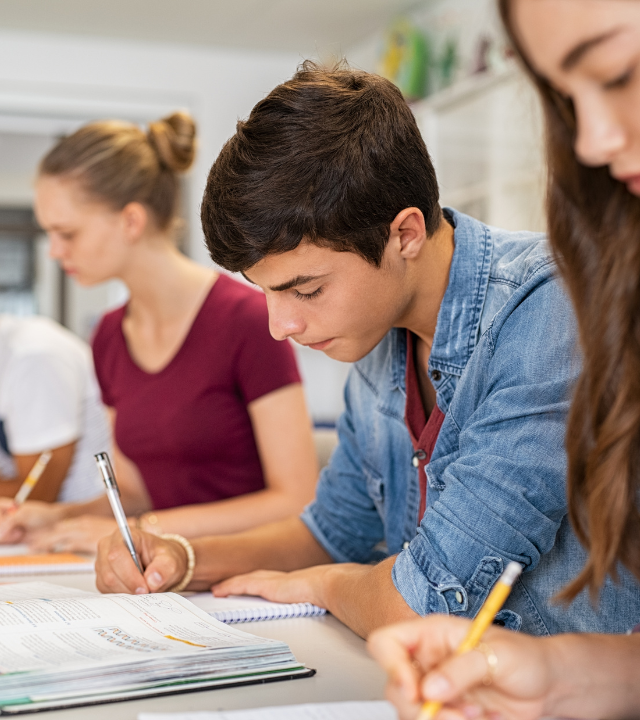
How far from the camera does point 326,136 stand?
98cm

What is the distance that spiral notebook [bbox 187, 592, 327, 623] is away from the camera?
1.04 meters

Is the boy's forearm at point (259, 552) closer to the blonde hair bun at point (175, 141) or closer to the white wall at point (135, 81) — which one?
the blonde hair bun at point (175, 141)

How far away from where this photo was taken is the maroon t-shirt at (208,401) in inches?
66.9

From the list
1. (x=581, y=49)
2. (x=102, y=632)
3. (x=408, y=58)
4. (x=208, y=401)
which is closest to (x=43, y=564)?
(x=208, y=401)

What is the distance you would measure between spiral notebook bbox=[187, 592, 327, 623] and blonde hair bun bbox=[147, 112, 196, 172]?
107 cm

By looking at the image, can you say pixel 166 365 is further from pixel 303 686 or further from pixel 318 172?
pixel 303 686

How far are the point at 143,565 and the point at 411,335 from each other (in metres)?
0.47

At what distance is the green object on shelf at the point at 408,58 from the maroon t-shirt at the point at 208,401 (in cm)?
253

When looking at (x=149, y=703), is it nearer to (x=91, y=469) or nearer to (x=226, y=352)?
(x=226, y=352)

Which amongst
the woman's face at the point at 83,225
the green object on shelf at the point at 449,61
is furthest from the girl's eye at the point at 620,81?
the green object on shelf at the point at 449,61

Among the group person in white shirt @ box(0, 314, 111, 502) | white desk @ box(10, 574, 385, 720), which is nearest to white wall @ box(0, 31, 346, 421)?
person in white shirt @ box(0, 314, 111, 502)

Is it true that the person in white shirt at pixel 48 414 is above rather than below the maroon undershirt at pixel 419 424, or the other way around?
below

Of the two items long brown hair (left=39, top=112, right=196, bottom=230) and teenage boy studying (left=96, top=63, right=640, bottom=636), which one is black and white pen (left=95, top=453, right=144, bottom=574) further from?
long brown hair (left=39, top=112, right=196, bottom=230)

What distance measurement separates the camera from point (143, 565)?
3.76 ft
